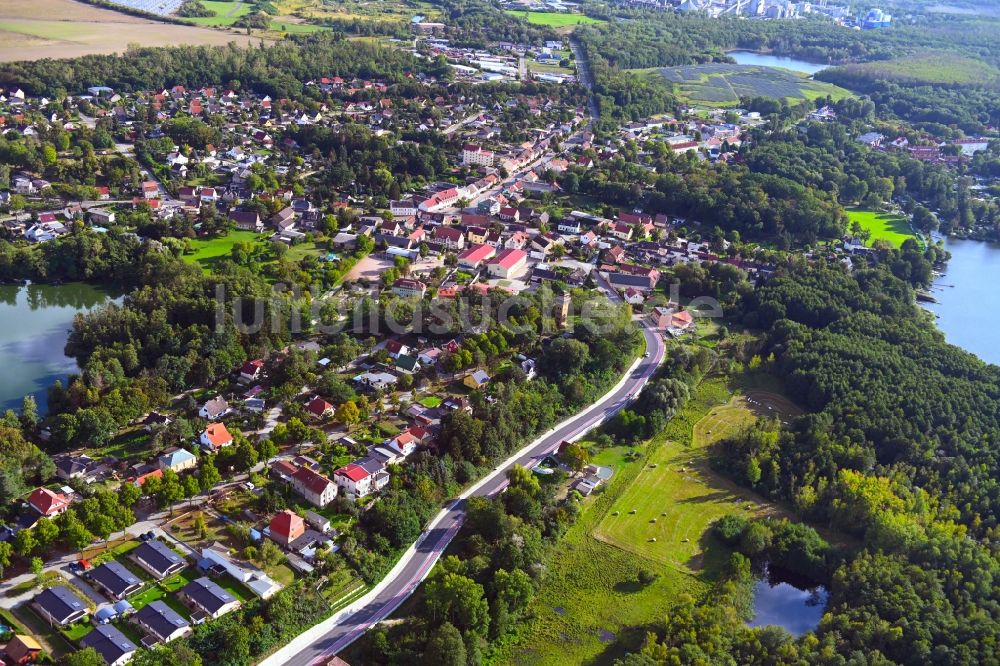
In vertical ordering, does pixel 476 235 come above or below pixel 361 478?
above

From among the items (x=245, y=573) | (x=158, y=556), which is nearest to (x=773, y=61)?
(x=245, y=573)

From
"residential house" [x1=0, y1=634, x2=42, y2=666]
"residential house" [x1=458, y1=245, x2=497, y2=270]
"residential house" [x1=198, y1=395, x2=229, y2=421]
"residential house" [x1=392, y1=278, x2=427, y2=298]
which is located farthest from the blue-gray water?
"residential house" [x1=458, y1=245, x2=497, y2=270]

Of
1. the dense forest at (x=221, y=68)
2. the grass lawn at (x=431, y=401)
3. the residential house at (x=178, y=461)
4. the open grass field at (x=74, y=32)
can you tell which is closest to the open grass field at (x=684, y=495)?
the grass lawn at (x=431, y=401)

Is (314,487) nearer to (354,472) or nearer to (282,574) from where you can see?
(354,472)

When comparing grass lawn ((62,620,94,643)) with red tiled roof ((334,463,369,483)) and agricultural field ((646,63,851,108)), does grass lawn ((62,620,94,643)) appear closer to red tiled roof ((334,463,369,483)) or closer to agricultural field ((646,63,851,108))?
red tiled roof ((334,463,369,483))

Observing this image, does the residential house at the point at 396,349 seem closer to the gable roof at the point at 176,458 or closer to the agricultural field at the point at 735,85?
the gable roof at the point at 176,458

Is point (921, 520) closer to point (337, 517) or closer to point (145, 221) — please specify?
point (337, 517)
